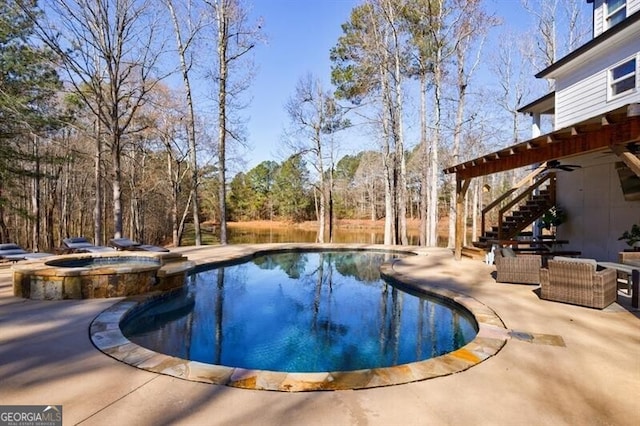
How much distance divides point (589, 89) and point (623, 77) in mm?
874

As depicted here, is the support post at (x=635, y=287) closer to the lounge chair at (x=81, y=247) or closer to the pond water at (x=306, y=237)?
the lounge chair at (x=81, y=247)

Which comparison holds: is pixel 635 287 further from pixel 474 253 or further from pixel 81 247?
pixel 81 247

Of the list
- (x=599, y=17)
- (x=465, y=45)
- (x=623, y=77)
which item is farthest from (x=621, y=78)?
(x=465, y=45)

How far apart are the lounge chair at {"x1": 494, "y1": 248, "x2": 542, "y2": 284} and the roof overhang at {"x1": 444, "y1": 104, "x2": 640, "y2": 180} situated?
1894 millimetres

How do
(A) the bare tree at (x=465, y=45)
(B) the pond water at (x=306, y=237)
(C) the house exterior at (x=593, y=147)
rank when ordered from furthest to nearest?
(B) the pond water at (x=306, y=237), (A) the bare tree at (x=465, y=45), (C) the house exterior at (x=593, y=147)

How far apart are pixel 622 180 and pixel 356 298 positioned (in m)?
6.23

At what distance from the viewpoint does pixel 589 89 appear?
818 centimetres

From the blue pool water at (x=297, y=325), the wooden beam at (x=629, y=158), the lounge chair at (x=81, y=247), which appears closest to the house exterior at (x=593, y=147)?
the wooden beam at (x=629, y=158)

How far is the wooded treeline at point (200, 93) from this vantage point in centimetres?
1077

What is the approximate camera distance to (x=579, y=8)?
593 inches

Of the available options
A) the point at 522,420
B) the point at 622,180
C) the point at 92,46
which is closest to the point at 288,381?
the point at 522,420

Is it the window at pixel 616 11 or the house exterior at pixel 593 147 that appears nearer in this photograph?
the house exterior at pixel 593 147

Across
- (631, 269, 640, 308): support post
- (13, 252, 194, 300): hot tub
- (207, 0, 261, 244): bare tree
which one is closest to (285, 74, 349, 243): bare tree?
(207, 0, 261, 244): bare tree

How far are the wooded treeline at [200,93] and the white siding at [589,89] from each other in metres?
4.18
